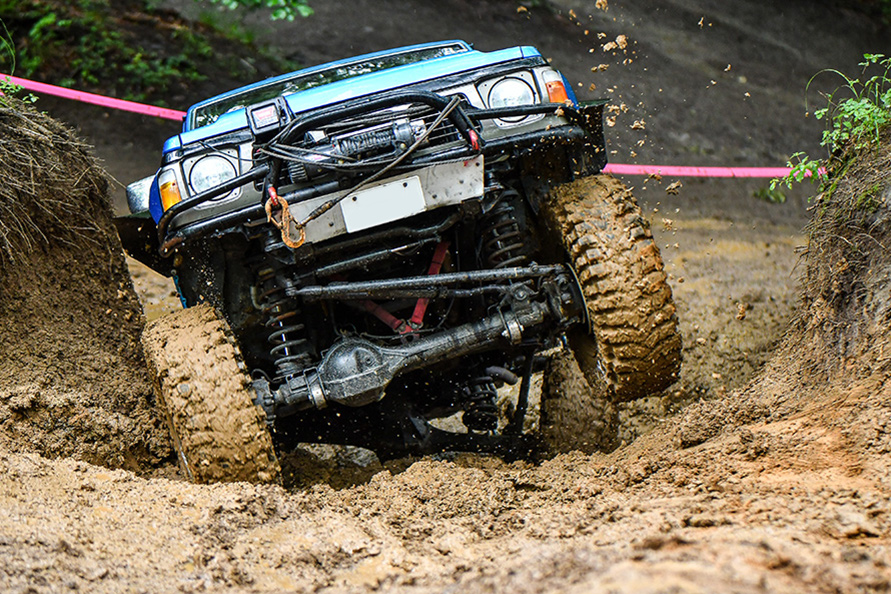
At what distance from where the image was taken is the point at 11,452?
3.68 meters

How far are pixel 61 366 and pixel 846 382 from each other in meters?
3.70

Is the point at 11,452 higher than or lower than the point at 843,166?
lower

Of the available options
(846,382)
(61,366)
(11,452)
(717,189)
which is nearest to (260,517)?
(11,452)

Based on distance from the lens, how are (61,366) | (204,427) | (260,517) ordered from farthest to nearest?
(61,366) < (204,427) < (260,517)

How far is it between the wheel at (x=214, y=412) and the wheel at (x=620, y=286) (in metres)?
1.54

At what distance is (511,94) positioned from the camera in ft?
12.8

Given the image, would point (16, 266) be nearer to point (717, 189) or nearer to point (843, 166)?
point (843, 166)

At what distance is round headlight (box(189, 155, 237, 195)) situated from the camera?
379 cm

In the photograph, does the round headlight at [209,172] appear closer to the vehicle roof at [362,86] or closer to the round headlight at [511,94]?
the vehicle roof at [362,86]

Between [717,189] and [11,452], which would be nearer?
[11,452]

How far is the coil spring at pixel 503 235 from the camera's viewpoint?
4.11m

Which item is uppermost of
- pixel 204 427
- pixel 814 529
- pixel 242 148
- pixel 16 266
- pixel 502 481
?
pixel 242 148

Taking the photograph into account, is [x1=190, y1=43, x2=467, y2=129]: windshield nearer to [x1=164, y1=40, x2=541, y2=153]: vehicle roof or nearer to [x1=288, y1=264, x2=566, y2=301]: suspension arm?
[x1=164, y1=40, x2=541, y2=153]: vehicle roof

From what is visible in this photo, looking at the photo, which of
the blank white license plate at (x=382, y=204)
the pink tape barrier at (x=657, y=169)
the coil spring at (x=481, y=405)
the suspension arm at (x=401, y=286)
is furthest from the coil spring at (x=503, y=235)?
the pink tape barrier at (x=657, y=169)
